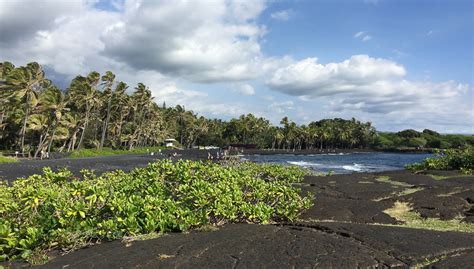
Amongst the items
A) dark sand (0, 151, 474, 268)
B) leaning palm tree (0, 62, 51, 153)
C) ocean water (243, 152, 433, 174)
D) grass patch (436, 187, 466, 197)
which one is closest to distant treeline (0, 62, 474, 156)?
leaning palm tree (0, 62, 51, 153)

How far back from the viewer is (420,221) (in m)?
12.1

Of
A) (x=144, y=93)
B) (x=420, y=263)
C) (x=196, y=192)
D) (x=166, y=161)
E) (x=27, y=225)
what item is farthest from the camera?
(x=144, y=93)

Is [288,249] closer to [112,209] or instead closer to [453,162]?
[112,209]

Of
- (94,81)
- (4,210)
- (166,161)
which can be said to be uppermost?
(94,81)

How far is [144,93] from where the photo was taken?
94.3 m

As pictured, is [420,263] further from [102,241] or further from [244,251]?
[102,241]

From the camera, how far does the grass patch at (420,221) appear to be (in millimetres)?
10445

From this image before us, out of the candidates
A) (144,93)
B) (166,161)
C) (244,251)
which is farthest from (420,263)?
(144,93)

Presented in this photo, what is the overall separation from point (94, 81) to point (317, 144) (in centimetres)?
10413

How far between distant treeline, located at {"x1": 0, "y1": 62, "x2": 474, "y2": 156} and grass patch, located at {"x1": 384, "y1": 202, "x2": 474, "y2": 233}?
86.6 ft

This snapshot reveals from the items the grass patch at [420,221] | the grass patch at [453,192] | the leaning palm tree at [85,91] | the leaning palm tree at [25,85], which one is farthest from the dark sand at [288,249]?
the leaning palm tree at [85,91]

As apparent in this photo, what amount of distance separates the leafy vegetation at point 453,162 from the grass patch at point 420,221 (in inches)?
617

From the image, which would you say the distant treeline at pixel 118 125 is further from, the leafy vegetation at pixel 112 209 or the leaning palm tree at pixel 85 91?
the leafy vegetation at pixel 112 209

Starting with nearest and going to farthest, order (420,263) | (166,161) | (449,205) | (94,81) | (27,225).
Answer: (420,263) < (27,225) < (166,161) < (449,205) < (94,81)
